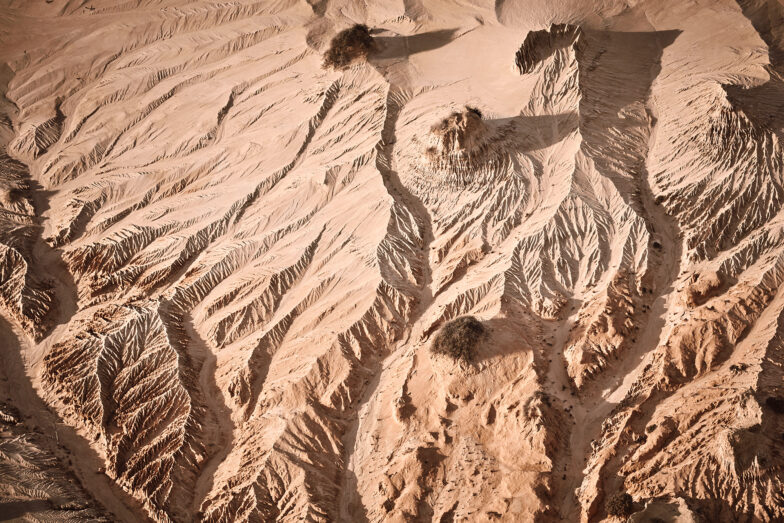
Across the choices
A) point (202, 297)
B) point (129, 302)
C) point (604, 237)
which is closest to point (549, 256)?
point (604, 237)

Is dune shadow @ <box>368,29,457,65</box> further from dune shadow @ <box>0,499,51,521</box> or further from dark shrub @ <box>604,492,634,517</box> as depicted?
dune shadow @ <box>0,499,51,521</box>

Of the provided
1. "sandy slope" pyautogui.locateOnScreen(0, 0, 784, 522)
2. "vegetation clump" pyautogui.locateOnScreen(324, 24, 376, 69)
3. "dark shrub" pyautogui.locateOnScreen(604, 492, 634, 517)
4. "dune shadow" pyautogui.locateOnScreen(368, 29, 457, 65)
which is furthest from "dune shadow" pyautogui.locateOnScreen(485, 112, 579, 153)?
"dark shrub" pyautogui.locateOnScreen(604, 492, 634, 517)

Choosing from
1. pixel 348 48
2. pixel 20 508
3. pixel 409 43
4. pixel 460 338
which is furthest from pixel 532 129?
pixel 20 508

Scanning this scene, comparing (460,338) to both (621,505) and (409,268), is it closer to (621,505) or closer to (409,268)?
(409,268)

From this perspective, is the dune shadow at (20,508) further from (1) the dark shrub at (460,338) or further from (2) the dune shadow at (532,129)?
(2) the dune shadow at (532,129)

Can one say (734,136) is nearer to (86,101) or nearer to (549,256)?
(549,256)

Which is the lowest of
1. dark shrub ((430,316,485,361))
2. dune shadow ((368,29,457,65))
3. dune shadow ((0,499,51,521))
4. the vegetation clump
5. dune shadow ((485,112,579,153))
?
dune shadow ((0,499,51,521))
